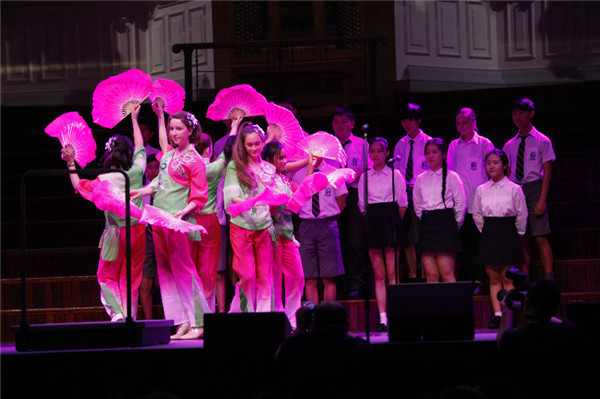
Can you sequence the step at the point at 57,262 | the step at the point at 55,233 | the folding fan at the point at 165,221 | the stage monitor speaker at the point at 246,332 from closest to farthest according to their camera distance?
1. the stage monitor speaker at the point at 246,332
2. the folding fan at the point at 165,221
3. the step at the point at 57,262
4. the step at the point at 55,233

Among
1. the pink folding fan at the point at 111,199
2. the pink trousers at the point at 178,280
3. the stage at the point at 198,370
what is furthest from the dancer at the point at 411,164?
the pink folding fan at the point at 111,199

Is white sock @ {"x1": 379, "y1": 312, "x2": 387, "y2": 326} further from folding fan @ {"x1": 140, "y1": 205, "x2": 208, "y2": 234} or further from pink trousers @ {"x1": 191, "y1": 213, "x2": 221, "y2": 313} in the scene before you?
folding fan @ {"x1": 140, "y1": 205, "x2": 208, "y2": 234}

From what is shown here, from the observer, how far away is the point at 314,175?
5.46 meters

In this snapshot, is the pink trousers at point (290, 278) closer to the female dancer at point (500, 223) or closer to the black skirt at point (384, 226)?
the black skirt at point (384, 226)

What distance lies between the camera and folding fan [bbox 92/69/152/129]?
5.55m

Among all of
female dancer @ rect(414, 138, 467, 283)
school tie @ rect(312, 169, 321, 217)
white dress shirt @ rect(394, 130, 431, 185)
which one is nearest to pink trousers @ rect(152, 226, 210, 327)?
school tie @ rect(312, 169, 321, 217)

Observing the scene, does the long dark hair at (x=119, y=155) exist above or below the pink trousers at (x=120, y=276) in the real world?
above

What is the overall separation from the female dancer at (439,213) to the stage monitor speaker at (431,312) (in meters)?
1.50

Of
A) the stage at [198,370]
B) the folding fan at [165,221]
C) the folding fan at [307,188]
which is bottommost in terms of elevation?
the stage at [198,370]

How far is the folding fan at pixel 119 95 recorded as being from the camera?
5.55 m

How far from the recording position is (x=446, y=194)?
243 inches

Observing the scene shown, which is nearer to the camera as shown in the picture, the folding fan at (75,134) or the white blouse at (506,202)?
the folding fan at (75,134)

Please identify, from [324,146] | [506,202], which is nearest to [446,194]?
[506,202]

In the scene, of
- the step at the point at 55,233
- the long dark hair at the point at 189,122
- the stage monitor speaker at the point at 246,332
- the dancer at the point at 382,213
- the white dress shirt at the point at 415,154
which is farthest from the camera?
the step at the point at 55,233
